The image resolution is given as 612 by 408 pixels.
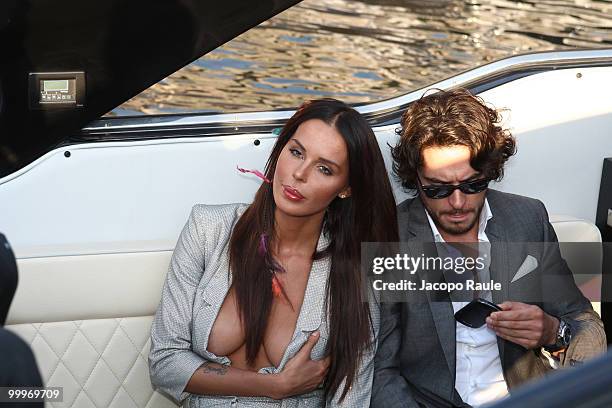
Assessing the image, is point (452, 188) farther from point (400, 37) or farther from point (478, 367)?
point (400, 37)

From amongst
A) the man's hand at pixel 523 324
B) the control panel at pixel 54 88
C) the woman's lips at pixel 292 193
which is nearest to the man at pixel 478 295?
the man's hand at pixel 523 324

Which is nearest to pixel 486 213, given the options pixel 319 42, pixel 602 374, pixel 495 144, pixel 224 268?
pixel 495 144

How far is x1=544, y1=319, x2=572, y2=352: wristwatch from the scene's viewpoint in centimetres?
204

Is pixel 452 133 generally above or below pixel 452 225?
above

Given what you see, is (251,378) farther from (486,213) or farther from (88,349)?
(486,213)

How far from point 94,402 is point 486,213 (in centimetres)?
97

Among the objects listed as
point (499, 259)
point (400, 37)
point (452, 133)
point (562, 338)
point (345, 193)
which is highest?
point (452, 133)

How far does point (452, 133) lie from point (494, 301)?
0.38 m

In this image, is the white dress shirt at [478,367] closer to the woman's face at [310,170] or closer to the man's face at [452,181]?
the man's face at [452,181]

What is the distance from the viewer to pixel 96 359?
213cm

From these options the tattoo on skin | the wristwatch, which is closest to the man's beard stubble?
the wristwatch

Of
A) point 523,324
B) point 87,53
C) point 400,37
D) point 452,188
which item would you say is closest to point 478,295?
point 523,324

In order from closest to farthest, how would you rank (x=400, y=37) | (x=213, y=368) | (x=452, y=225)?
(x=213, y=368), (x=452, y=225), (x=400, y=37)

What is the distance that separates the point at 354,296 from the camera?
2.06 m
